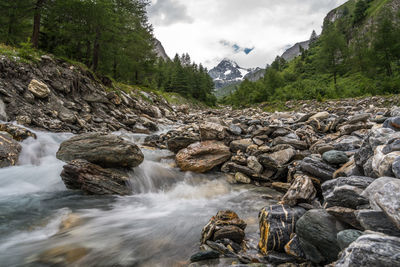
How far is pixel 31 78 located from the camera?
10.1 metres

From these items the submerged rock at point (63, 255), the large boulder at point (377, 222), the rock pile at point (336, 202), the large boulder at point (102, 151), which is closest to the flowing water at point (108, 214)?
the submerged rock at point (63, 255)

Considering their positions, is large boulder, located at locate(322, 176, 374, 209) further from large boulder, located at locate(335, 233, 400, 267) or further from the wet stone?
the wet stone

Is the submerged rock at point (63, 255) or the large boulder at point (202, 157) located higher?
the large boulder at point (202, 157)

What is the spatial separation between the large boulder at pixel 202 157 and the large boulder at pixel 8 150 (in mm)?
5194

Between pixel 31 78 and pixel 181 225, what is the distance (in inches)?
442

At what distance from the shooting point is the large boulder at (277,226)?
2920 mm

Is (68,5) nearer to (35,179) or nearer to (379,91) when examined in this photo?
(35,179)

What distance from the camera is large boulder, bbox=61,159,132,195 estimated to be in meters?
5.39

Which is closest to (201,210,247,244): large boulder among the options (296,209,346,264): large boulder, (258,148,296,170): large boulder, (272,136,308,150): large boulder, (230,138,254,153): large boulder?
(296,209,346,264): large boulder

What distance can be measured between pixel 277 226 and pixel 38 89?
12.1 meters

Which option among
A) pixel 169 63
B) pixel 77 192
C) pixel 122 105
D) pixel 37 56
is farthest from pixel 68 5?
pixel 169 63

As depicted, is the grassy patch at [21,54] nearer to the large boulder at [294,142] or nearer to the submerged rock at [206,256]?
the submerged rock at [206,256]

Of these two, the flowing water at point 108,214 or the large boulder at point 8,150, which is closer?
the flowing water at point 108,214

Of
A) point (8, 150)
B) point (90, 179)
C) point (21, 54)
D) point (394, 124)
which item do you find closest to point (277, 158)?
point (394, 124)
